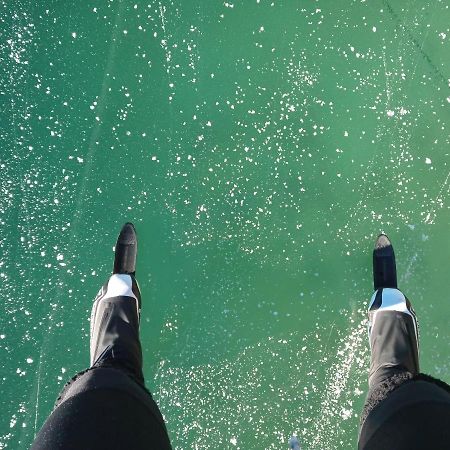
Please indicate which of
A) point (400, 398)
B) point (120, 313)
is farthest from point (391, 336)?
point (120, 313)

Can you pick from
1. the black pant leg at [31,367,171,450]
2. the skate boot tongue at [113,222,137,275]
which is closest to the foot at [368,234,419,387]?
the black pant leg at [31,367,171,450]

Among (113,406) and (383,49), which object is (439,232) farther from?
(113,406)

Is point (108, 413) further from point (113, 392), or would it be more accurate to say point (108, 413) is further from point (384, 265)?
point (384, 265)

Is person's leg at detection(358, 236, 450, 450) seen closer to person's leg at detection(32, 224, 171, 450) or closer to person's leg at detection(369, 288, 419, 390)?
person's leg at detection(369, 288, 419, 390)

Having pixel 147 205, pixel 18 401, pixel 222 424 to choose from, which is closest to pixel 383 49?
pixel 147 205

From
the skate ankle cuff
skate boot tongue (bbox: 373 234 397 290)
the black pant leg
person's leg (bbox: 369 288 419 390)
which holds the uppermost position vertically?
skate boot tongue (bbox: 373 234 397 290)

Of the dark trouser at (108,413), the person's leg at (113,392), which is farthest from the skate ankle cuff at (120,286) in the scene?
the dark trouser at (108,413)

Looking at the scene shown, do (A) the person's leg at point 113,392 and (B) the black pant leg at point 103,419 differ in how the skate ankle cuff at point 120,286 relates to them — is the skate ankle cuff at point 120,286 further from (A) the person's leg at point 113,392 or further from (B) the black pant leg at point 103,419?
(B) the black pant leg at point 103,419
